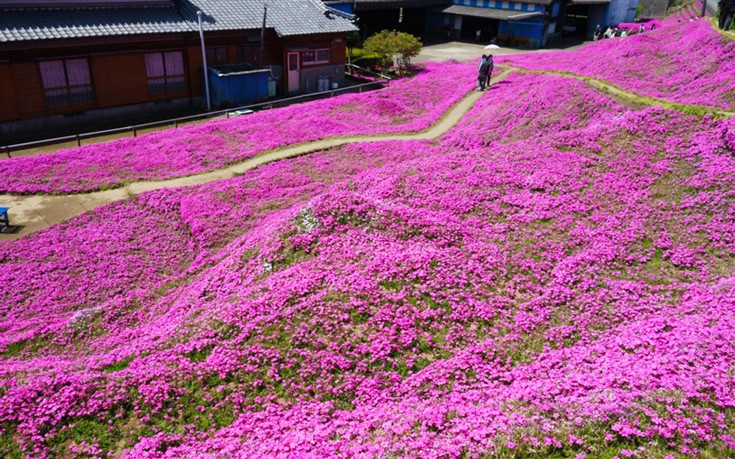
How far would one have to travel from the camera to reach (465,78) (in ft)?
181

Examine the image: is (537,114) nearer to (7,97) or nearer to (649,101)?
(649,101)

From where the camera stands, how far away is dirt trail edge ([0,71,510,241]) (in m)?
26.7

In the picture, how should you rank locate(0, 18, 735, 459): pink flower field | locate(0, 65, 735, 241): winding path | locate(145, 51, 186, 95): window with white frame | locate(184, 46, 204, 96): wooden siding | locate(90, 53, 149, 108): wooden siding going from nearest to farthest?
locate(0, 18, 735, 459): pink flower field < locate(0, 65, 735, 241): winding path < locate(90, 53, 149, 108): wooden siding < locate(145, 51, 186, 95): window with white frame < locate(184, 46, 204, 96): wooden siding

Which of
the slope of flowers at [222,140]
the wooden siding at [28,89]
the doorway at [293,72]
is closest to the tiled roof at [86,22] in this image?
the wooden siding at [28,89]

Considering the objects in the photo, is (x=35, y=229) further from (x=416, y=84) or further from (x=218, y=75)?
(x=416, y=84)

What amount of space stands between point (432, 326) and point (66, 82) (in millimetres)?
35208

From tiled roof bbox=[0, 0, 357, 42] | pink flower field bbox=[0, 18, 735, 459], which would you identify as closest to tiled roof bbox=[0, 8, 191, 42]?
tiled roof bbox=[0, 0, 357, 42]

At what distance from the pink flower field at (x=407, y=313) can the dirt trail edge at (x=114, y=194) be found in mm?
1470

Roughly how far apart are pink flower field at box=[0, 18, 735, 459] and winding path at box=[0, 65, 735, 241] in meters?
1.35

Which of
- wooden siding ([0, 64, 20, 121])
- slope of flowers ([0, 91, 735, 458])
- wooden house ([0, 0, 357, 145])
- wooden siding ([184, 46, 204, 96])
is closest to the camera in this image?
slope of flowers ([0, 91, 735, 458])

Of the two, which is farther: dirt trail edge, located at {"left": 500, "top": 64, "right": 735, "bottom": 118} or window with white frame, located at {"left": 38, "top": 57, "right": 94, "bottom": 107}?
window with white frame, located at {"left": 38, "top": 57, "right": 94, "bottom": 107}

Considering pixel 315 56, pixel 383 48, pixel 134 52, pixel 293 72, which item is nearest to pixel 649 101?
pixel 315 56

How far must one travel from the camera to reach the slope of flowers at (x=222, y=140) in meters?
31.0

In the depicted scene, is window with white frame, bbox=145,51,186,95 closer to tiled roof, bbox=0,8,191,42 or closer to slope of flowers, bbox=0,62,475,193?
tiled roof, bbox=0,8,191,42
